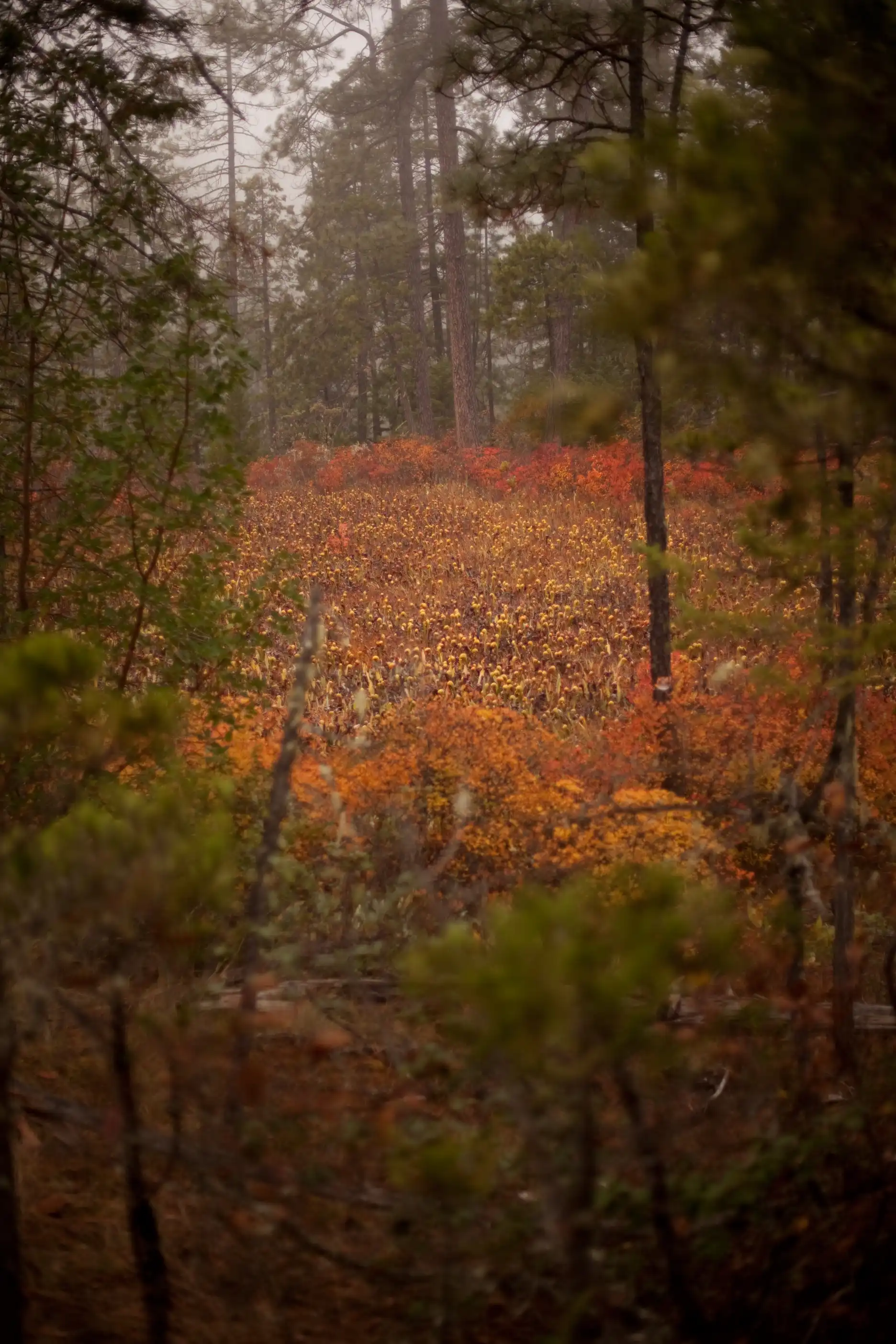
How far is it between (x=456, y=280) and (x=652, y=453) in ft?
44.0

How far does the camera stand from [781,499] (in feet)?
10.3

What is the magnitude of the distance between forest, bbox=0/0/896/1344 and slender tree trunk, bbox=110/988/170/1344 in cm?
1

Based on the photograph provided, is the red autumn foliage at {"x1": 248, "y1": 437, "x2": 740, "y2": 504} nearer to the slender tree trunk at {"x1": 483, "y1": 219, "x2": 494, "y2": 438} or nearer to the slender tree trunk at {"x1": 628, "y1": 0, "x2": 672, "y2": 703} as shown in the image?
the slender tree trunk at {"x1": 483, "y1": 219, "x2": 494, "y2": 438}

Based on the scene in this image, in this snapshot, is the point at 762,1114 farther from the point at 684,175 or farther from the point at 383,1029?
the point at 684,175

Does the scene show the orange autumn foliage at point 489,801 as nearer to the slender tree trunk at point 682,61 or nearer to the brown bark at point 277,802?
the brown bark at point 277,802

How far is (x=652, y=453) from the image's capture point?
21.6ft

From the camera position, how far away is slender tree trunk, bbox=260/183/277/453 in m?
24.6

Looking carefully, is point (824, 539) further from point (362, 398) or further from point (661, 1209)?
point (362, 398)

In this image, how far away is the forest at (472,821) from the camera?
182 cm

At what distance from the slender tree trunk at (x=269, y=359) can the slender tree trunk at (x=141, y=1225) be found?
75.8ft

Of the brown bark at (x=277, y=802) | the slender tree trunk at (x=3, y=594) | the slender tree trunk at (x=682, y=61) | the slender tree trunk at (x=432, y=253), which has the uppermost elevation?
the slender tree trunk at (x=432, y=253)

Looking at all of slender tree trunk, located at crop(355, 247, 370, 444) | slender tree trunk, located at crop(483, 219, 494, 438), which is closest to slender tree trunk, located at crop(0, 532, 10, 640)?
slender tree trunk, located at crop(355, 247, 370, 444)

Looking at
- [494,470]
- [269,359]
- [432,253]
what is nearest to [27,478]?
[494,470]

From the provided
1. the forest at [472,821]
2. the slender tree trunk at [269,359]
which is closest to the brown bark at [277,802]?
the forest at [472,821]
